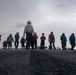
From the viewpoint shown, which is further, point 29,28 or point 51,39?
point 51,39

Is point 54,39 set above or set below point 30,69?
above

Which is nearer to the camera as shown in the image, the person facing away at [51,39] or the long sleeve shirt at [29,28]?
the long sleeve shirt at [29,28]

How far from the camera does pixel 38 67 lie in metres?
12.5

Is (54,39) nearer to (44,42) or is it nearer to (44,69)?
(44,42)

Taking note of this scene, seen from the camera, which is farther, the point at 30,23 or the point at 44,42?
the point at 44,42

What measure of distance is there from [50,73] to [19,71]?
1366 mm

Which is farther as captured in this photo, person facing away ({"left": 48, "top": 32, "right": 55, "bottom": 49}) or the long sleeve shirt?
person facing away ({"left": 48, "top": 32, "right": 55, "bottom": 49})

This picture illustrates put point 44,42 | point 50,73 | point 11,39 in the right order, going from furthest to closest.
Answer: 1. point 11,39
2. point 44,42
3. point 50,73

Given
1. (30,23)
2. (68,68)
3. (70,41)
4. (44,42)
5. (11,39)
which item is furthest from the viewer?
(11,39)

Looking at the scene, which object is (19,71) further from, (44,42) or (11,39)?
(11,39)

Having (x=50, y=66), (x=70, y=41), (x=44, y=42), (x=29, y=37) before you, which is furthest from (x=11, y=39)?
(x=50, y=66)

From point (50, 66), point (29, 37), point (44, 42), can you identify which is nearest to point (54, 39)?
point (44, 42)

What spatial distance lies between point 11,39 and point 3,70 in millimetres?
19663

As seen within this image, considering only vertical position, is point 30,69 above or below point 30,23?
below
